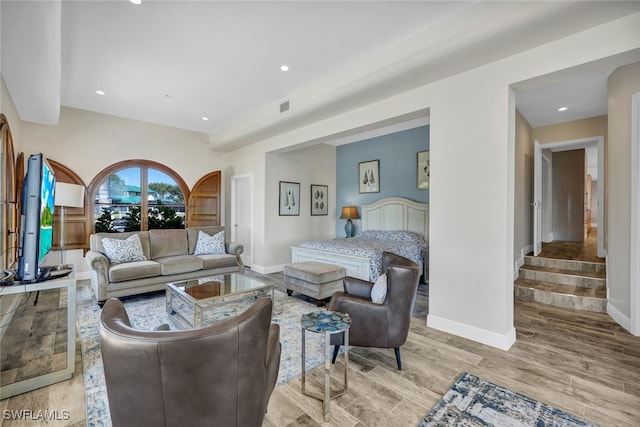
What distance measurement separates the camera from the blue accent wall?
18.9ft

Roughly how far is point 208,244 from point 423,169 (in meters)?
4.30

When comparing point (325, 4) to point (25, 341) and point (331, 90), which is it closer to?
point (331, 90)

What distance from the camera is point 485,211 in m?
2.72

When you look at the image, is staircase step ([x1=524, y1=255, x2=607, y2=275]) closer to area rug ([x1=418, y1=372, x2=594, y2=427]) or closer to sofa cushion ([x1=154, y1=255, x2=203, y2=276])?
area rug ([x1=418, y1=372, x2=594, y2=427])

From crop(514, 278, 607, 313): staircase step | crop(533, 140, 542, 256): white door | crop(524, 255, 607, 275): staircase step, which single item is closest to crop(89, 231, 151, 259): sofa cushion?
crop(514, 278, 607, 313): staircase step

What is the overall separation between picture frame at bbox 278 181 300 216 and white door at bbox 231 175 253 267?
668 millimetres

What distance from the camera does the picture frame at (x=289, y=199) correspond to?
600 cm

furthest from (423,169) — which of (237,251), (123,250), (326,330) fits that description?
(123,250)

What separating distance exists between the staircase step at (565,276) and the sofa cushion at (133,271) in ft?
18.2

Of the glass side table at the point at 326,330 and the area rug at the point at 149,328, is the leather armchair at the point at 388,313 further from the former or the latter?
the area rug at the point at 149,328

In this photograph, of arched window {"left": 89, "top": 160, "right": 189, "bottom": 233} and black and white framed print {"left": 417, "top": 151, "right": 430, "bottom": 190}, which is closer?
arched window {"left": 89, "top": 160, "right": 189, "bottom": 233}

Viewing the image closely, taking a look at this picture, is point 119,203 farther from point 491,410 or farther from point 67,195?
point 491,410

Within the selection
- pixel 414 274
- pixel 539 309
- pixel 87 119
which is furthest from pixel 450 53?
pixel 87 119

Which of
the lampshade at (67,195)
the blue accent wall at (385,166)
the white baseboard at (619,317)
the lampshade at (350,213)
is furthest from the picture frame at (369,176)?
the lampshade at (67,195)
